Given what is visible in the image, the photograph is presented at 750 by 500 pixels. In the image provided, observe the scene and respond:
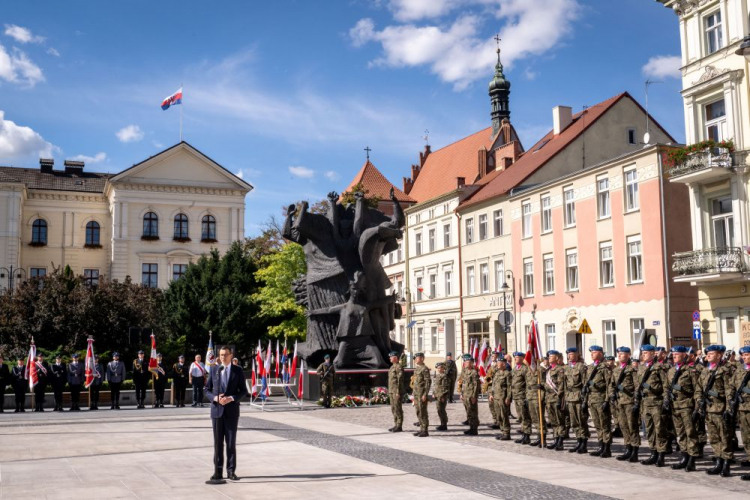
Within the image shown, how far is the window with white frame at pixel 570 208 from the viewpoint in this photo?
4010 cm

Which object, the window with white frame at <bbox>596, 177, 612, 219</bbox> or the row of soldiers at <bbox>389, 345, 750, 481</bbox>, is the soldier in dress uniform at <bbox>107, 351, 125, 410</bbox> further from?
the window with white frame at <bbox>596, 177, 612, 219</bbox>

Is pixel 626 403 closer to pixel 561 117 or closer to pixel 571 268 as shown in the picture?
pixel 571 268

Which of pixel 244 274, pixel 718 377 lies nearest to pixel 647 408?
pixel 718 377

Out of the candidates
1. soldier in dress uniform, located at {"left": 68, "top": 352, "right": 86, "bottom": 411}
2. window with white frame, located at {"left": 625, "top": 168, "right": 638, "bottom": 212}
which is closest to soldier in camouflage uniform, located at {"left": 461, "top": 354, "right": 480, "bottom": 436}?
soldier in dress uniform, located at {"left": 68, "top": 352, "right": 86, "bottom": 411}

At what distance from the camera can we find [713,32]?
100ft

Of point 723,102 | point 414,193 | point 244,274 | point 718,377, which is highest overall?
point 414,193

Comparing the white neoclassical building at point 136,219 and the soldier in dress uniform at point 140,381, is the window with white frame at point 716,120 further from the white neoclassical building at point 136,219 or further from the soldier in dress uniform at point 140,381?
the white neoclassical building at point 136,219

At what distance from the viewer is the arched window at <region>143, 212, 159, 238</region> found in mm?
63719

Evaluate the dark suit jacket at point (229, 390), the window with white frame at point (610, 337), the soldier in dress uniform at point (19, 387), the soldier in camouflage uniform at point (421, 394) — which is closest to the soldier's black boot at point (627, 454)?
the soldier in camouflage uniform at point (421, 394)

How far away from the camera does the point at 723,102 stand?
3002cm

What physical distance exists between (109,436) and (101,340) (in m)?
20.7

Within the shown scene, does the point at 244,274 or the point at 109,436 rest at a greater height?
the point at 244,274

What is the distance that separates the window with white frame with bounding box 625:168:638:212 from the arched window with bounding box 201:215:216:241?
3707 cm

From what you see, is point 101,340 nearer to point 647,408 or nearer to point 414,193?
point 647,408
